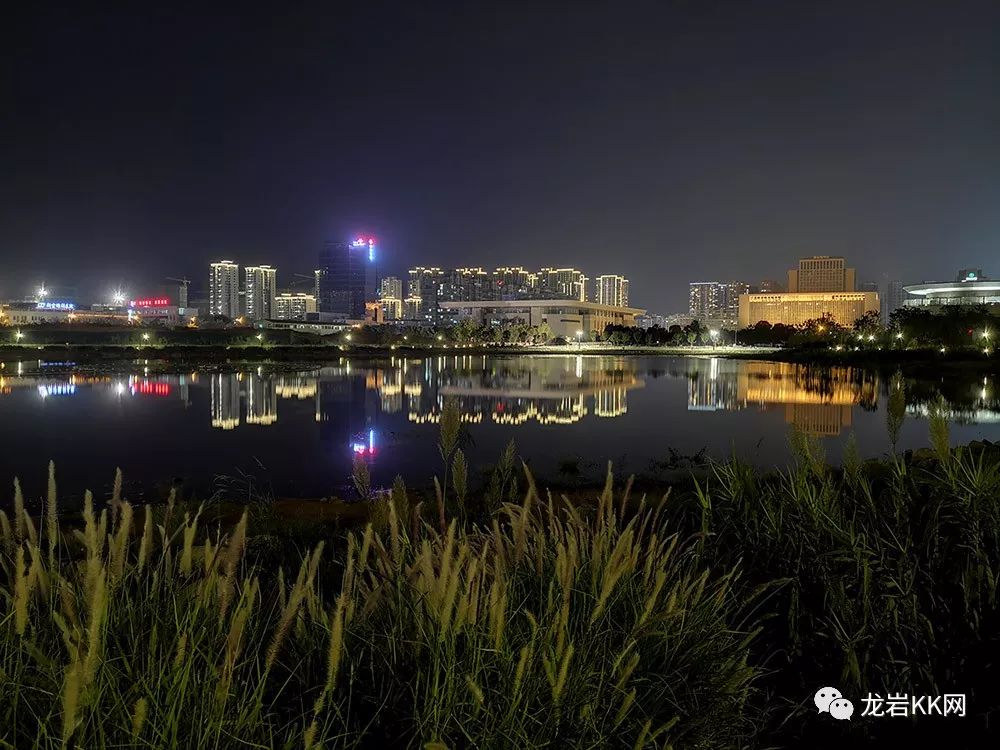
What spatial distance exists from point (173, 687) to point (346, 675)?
67 cm

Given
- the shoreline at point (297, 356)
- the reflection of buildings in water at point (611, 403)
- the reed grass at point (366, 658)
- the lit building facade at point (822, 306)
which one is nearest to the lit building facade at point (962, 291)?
the lit building facade at point (822, 306)

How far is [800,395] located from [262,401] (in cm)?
2152

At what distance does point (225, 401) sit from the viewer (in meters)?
24.9

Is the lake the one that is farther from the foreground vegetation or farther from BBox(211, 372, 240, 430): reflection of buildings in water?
the foreground vegetation

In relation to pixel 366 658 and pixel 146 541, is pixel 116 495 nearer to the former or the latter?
pixel 146 541

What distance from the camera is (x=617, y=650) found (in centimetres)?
238

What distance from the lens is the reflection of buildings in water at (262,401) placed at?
1981cm

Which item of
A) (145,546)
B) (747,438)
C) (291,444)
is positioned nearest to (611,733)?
(145,546)

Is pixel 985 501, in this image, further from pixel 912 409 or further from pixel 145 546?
pixel 912 409

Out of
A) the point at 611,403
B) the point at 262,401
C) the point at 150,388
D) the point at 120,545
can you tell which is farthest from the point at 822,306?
the point at 120,545

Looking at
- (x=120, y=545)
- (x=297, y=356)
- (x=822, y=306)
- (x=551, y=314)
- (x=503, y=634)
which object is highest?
(x=822, y=306)

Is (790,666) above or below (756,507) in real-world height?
below

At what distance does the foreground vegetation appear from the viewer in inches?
70.5

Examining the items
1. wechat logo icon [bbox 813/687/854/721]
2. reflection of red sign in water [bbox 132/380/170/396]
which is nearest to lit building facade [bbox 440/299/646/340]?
reflection of red sign in water [bbox 132/380/170/396]
